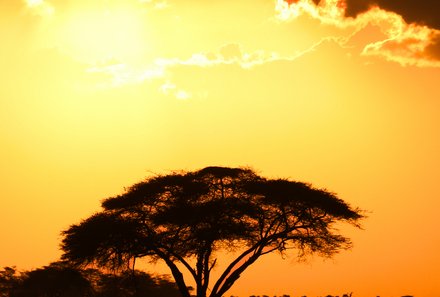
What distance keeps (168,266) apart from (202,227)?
406cm

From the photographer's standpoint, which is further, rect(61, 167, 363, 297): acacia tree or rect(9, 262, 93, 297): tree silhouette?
rect(9, 262, 93, 297): tree silhouette

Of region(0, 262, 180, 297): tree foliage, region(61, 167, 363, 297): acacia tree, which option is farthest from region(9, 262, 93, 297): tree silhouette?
region(61, 167, 363, 297): acacia tree

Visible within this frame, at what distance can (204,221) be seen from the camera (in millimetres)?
38656

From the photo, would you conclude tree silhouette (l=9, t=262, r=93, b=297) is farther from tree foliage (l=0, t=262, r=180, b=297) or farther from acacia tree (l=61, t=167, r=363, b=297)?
acacia tree (l=61, t=167, r=363, b=297)

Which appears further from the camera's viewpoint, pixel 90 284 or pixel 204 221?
pixel 90 284

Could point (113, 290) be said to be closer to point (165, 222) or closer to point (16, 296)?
point (16, 296)

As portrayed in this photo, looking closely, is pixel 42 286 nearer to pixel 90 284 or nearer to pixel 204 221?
pixel 90 284

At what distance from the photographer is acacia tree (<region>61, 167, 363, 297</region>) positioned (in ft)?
128

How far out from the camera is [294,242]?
42156mm

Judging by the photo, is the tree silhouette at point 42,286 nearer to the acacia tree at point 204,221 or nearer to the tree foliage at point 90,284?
the tree foliage at point 90,284

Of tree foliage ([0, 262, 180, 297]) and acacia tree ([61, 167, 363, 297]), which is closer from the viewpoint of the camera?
acacia tree ([61, 167, 363, 297])

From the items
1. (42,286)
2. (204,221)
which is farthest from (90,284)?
(204,221)

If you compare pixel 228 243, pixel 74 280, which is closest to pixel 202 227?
pixel 228 243

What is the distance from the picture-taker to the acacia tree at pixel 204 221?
128 feet
